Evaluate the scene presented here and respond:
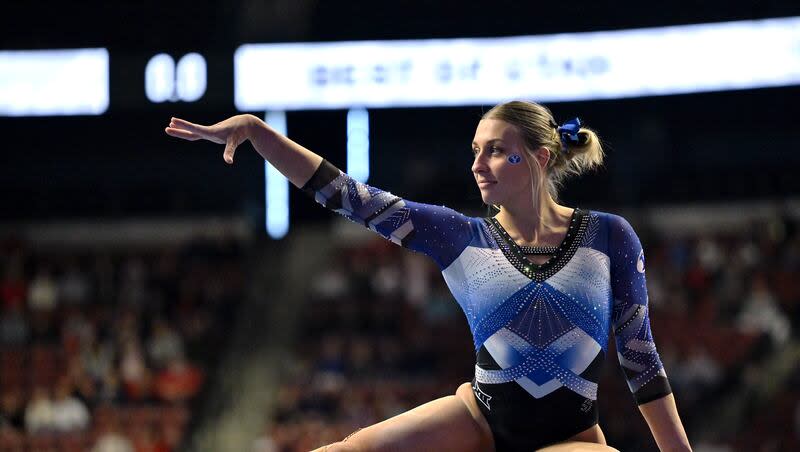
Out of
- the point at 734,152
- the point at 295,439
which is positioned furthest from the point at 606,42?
the point at 734,152

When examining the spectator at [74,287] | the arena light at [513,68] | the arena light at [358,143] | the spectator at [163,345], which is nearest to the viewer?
the arena light at [513,68]

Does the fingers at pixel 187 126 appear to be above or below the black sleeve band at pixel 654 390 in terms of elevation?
above

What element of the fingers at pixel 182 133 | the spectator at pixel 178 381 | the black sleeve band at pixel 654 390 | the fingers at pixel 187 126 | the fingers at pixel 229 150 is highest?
the fingers at pixel 187 126

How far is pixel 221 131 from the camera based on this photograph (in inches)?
108

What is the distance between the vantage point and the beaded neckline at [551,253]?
9.29 ft

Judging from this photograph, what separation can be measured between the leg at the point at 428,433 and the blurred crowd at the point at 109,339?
27.3 feet

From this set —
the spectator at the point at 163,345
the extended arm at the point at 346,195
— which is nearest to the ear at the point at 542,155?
the extended arm at the point at 346,195

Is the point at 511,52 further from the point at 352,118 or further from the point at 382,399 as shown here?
the point at 382,399

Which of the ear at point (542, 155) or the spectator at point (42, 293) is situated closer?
the ear at point (542, 155)

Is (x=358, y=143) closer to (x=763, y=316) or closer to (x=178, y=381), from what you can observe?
(x=178, y=381)

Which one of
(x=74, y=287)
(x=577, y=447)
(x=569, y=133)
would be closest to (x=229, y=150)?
(x=569, y=133)

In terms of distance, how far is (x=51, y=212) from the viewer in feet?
49.1

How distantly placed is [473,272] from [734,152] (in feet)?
44.8

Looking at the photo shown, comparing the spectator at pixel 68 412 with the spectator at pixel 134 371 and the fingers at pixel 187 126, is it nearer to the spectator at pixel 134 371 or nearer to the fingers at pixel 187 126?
the spectator at pixel 134 371
